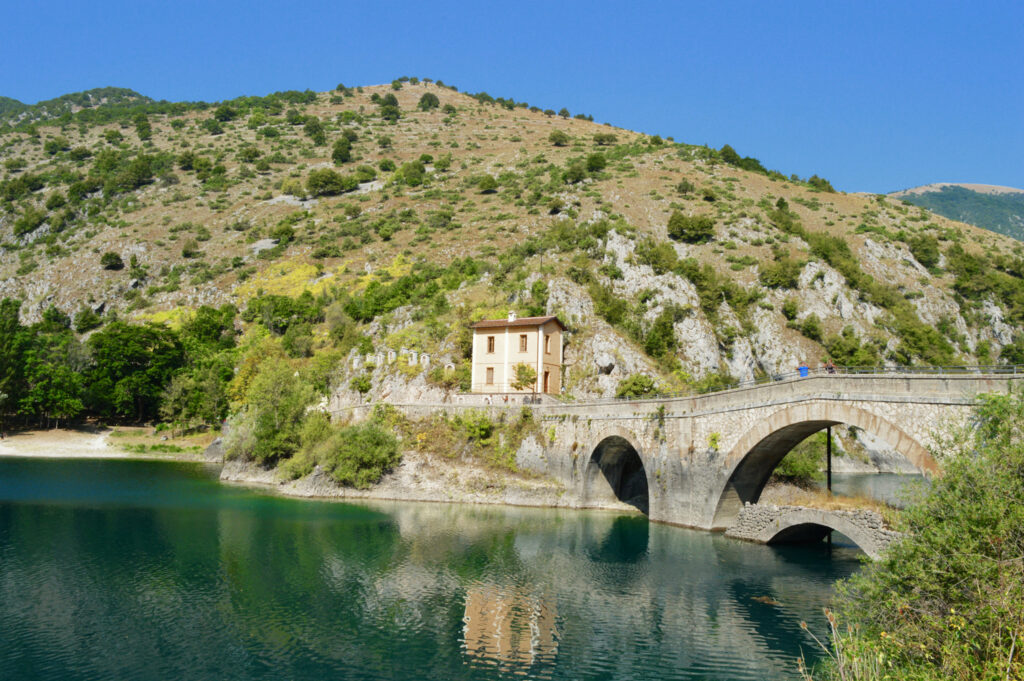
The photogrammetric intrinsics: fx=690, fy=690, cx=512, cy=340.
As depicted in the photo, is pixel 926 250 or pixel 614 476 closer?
pixel 614 476

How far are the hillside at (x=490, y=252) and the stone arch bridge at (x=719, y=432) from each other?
42.6 feet

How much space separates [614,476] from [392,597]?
24908mm

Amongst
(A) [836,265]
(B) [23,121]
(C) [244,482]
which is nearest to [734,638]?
(C) [244,482]

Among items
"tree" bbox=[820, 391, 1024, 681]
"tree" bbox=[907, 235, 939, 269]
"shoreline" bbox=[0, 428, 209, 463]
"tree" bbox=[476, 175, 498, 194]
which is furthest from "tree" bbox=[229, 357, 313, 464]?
"tree" bbox=[907, 235, 939, 269]

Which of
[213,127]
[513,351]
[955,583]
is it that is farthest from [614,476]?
[213,127]

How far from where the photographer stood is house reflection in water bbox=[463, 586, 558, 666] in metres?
21.5

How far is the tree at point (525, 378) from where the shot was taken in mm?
57350

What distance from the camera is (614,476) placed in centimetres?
4891

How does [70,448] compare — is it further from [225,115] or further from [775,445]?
[225,115]

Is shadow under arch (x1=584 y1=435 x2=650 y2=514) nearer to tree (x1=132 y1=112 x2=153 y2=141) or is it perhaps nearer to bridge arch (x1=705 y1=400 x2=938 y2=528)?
bridge arch (x1=705 y1=400 x2=938 y2=528)

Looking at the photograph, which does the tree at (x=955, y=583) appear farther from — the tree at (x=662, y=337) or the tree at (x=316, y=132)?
the tree at (x=316, y=132)

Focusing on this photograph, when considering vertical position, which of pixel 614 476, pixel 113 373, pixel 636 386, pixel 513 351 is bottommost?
pixel 614 476

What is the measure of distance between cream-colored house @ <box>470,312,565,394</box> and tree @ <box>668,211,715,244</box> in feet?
108

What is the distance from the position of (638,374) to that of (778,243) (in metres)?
39.6
